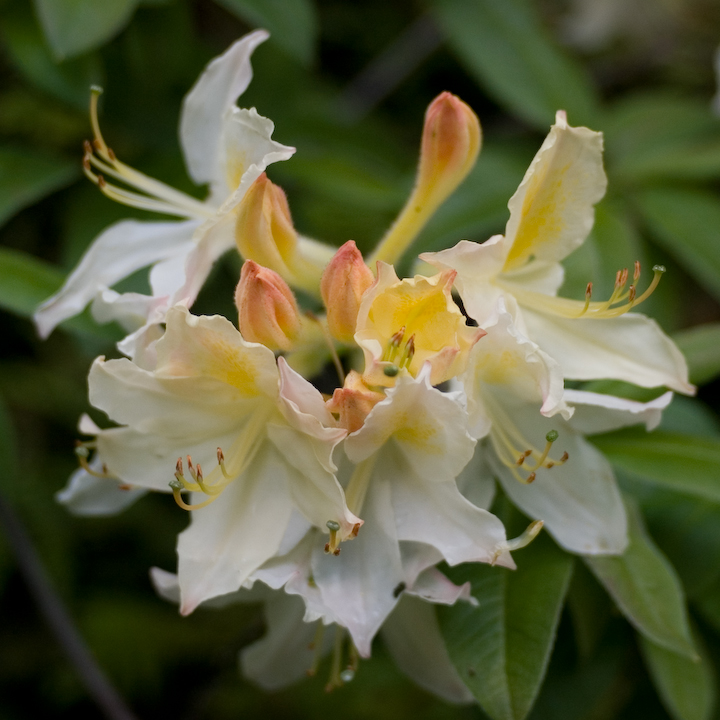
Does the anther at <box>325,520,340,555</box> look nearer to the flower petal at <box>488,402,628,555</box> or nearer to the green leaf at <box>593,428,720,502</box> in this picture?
the flower petal at <box>488,402,628,555</box>

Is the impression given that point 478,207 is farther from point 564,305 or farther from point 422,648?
point 422,648

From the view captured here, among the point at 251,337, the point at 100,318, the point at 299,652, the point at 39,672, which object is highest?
the point at 251,337

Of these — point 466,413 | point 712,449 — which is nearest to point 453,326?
point 466,413

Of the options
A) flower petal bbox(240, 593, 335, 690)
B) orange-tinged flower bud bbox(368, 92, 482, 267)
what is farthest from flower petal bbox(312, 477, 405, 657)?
orange-tinged flower bud bbox(368, 92, 482, 267)

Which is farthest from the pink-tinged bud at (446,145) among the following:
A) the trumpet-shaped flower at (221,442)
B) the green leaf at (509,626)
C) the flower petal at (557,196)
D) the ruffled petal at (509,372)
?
the green leaf at (509,626)

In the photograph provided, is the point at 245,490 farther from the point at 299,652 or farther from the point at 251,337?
the point at 299,652

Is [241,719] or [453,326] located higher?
[453,326]

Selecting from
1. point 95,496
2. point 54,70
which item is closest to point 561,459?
point 95,496
